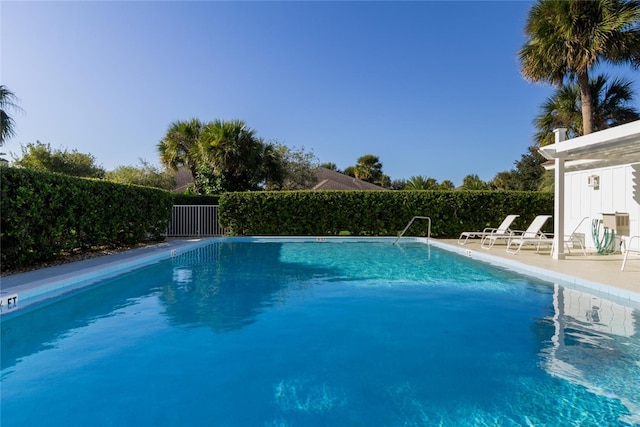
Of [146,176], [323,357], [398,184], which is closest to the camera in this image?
[323,357]

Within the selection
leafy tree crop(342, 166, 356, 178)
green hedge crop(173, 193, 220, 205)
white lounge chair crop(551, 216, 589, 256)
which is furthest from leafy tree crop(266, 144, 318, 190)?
leafy tree crop(342, 166, 356, 178)

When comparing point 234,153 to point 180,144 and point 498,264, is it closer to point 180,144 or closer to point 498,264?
point 180,144

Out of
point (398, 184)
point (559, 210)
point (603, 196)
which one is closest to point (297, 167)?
point (603, 196)

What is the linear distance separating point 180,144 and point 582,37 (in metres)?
20.9

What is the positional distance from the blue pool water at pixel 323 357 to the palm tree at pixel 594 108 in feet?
43.3

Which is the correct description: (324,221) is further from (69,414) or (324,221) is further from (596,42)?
(69,414)

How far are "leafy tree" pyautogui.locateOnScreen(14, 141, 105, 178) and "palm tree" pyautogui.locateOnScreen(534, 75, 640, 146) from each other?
115 ft

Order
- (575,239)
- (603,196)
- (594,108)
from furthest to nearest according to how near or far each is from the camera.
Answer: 1. (594,108)
2. (603,196)
3. (575,239)

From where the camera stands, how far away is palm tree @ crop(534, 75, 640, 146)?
15.9 meters

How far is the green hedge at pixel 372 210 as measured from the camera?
16812mm

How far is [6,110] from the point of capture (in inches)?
628

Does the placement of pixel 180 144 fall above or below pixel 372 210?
above

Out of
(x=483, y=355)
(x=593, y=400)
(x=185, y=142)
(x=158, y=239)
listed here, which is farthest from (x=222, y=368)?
(x=185, y=142)

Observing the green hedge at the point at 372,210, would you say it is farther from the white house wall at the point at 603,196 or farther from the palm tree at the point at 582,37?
the palm tree at the point at 582,37
